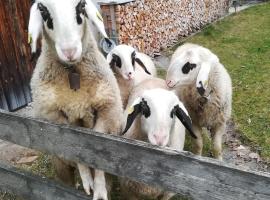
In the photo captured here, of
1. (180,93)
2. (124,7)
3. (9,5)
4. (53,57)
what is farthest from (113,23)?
(53,57)

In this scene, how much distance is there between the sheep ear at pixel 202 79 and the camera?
4.29 m

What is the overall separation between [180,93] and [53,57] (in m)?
2.04

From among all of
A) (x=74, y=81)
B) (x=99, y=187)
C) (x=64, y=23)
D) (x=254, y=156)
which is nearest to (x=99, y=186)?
(x=99, y=187)

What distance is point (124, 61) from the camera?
484 cm

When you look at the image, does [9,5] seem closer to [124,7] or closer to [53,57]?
[124,7]

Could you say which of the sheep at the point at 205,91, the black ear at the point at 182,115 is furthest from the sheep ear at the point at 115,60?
the black ear at the point at 182,115

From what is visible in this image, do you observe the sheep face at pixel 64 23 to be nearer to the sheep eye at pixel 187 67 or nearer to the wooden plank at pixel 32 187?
the wooden plank at pixel 32 187

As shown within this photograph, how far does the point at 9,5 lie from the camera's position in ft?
20.3

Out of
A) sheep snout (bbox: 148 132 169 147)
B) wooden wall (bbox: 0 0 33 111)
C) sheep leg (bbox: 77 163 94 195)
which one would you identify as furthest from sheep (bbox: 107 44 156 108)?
wooden wall (bbox: 0 0 33 111)

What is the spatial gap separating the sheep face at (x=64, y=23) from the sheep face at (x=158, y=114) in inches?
31.5

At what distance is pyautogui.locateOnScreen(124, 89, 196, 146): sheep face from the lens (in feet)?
10.8

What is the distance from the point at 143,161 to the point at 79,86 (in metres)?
1.01

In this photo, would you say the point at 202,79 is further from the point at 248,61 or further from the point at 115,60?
the point at 248,61

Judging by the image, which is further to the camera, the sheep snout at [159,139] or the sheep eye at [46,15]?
the sheep snout at [159,139]
